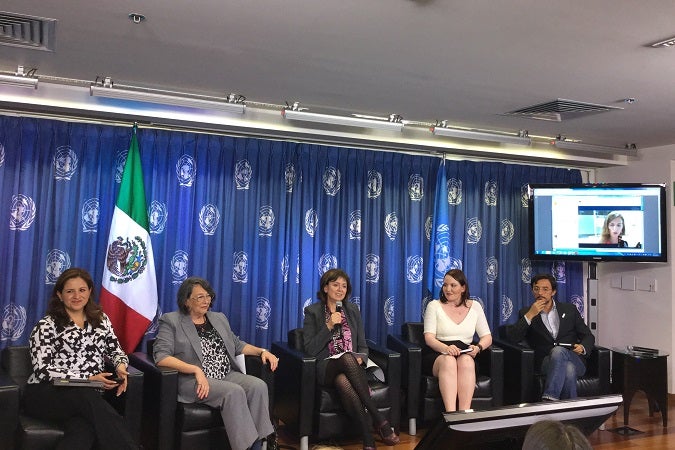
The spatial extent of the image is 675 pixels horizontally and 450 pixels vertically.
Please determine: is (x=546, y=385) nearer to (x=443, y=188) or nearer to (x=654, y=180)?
(x=443, y=188)

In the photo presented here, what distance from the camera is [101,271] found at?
4879 mm

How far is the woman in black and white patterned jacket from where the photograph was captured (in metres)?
3.56

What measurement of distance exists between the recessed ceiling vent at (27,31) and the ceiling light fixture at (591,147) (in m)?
4.21

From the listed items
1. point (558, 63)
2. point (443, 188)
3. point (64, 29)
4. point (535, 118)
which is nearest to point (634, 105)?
point (535, 118)

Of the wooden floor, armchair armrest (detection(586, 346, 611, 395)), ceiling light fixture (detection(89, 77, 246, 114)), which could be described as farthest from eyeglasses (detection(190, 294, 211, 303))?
armchair armrest (detection(586, 346, 611, 395))

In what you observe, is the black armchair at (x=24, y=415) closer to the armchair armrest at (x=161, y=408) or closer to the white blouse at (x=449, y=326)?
the armchair armrest at (x=161, y=408)

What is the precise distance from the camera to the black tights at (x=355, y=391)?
4406 millimetres

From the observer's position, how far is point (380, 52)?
3.65 meters

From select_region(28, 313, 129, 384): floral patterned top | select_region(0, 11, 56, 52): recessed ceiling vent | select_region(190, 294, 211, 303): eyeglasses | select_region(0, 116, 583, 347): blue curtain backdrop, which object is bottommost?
select_region(28, 313, 129, 384): floral patterned top

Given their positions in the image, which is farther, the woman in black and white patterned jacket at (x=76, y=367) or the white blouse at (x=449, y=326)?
the white blouse at (x=449, y=326)

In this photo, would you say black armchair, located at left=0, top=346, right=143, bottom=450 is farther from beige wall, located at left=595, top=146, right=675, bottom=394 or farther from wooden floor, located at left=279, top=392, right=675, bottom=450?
beige wall, located at left=595, top=146, right=675, bottom=394

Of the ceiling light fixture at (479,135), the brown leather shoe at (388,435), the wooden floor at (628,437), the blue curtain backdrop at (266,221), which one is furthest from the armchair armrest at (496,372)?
the ceiling light fixture at (479,135)

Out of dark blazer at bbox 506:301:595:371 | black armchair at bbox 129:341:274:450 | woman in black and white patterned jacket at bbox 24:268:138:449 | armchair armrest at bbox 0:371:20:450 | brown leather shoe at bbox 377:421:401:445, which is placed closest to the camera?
armchair armrest at bbox 0:371:20:450

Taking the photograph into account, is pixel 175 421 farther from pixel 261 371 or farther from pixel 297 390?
pixel 297 390
